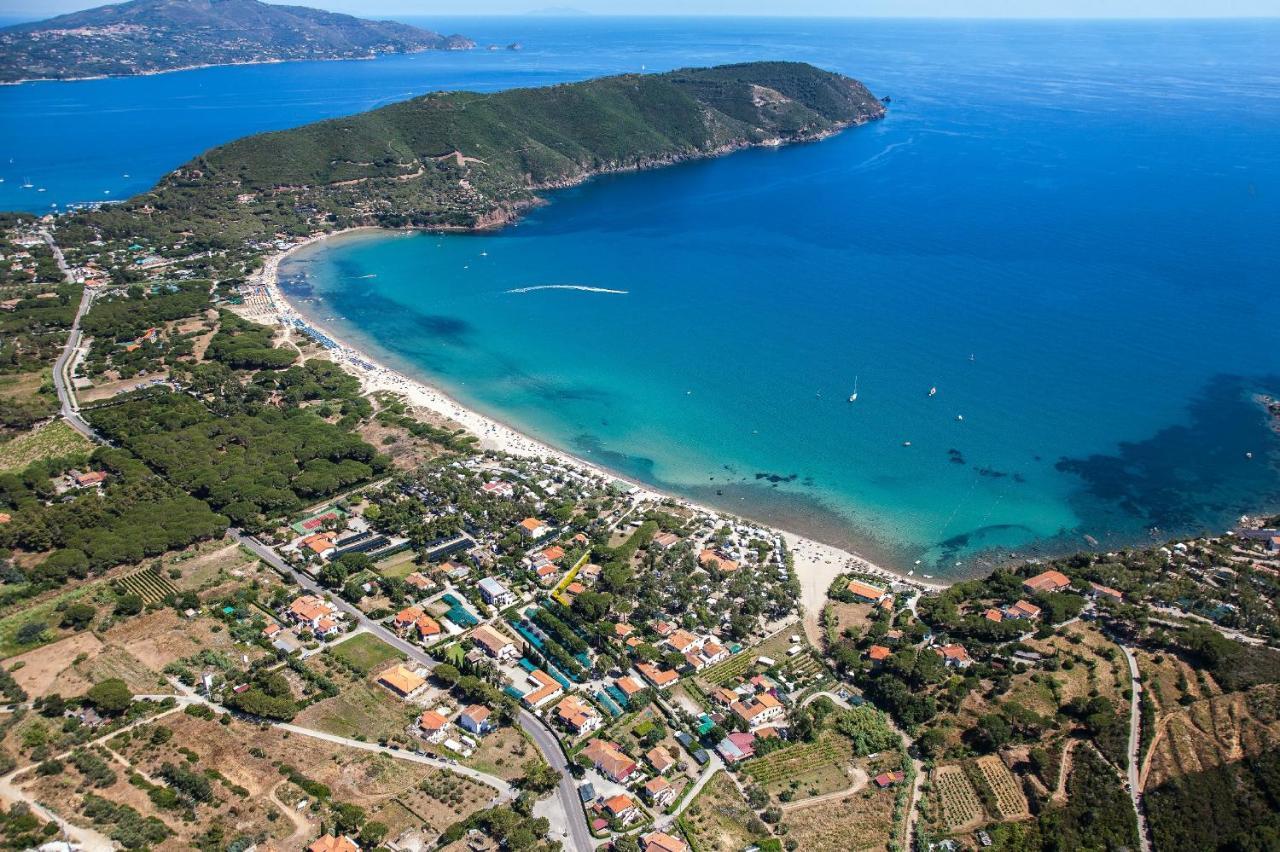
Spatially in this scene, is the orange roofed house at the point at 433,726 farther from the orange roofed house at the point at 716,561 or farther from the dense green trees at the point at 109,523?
the dense green trees at the point at 109,523

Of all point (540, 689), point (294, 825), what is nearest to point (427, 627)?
point (540, 689)

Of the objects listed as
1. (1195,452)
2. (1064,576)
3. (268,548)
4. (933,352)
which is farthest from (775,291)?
(268,548)

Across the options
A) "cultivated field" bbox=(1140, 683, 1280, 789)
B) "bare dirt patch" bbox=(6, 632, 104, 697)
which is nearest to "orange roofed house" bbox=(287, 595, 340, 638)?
"bare dirt patch" bbox=(6, 632, 104, 697)

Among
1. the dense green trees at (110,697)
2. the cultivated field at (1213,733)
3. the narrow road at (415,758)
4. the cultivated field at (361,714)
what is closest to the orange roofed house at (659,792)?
the narrow road at (415,758)

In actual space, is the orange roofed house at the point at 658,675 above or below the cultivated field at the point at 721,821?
above

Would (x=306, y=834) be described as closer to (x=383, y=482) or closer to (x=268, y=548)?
(x=268, y=548)
